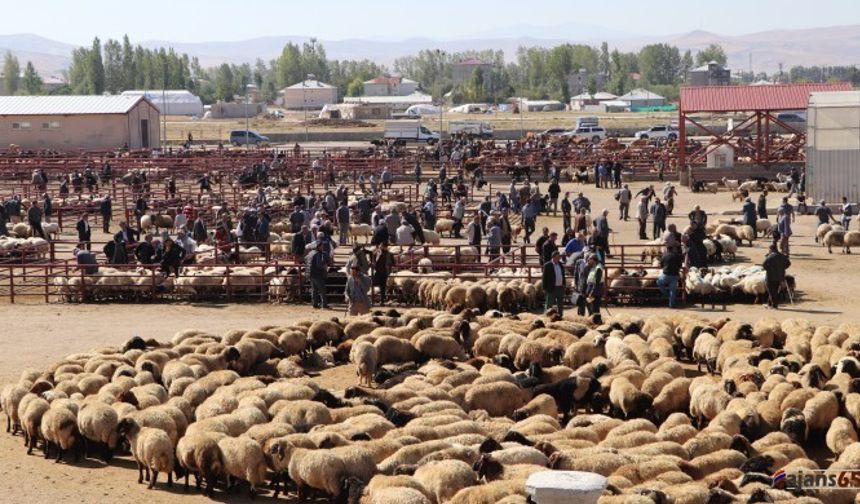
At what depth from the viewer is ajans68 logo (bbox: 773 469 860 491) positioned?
447 inches

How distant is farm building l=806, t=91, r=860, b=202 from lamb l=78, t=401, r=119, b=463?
86.5 feet

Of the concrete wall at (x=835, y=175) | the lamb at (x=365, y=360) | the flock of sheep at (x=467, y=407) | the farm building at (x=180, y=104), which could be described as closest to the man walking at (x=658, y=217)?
the concrete wall at (x=835, y=175)

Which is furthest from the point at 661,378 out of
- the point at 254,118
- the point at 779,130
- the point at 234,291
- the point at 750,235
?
the point at 254,118

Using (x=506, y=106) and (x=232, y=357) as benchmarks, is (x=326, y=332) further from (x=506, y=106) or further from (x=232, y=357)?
(x=506, y=106)

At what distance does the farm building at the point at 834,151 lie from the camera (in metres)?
35.4

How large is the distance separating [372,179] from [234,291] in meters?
18.8

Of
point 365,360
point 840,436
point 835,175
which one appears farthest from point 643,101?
point 840,436

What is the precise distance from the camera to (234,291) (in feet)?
75.9

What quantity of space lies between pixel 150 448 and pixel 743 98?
36.7m

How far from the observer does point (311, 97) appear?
145 metres

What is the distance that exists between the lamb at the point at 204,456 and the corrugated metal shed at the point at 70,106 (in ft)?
152

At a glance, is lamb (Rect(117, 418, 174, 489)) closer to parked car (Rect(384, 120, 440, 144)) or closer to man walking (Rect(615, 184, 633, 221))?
man walking (Rect(615, 184, 633, 221))

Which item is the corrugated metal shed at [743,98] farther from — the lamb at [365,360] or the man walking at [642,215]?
the lamb at [365,360]

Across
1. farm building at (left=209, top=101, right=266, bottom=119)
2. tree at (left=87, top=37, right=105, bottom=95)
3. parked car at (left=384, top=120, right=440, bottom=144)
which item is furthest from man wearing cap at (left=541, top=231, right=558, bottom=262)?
tree at (left=87, top=37, right=105, bottom=95)
